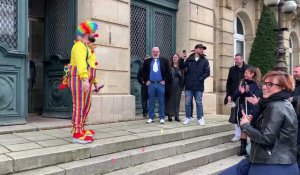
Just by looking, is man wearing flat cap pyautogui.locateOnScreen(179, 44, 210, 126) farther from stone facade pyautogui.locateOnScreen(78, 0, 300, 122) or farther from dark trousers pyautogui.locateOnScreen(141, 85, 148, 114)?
stone facade pyautogui.locateOnScreen(78, 0, 300, 122)

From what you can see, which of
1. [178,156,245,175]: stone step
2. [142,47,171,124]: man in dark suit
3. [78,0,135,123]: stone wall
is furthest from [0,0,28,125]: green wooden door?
[178,156,245,175]: stone step

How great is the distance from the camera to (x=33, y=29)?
9609 mm

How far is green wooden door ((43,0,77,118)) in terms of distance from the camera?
7.74 meters

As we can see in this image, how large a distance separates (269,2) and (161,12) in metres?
3.16

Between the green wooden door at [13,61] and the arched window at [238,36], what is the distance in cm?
1000

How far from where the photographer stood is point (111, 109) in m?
7.80

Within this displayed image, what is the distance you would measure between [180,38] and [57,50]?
162 inches

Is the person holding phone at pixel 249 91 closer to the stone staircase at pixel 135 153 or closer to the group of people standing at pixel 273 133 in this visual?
the stone staircase at pixel 135 153

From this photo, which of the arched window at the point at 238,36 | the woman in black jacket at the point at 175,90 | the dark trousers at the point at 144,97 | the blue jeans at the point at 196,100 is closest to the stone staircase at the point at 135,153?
the blue jeans at the point at 196,100

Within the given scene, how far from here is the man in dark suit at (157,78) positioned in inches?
307

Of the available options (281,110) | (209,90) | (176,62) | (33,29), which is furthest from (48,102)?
(281,110)

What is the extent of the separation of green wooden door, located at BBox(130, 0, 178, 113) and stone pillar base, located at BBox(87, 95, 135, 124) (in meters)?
0.88

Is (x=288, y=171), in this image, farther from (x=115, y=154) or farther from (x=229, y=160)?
(x=229, y=160)

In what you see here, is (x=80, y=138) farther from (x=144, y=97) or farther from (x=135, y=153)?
(x=144, y=97)
